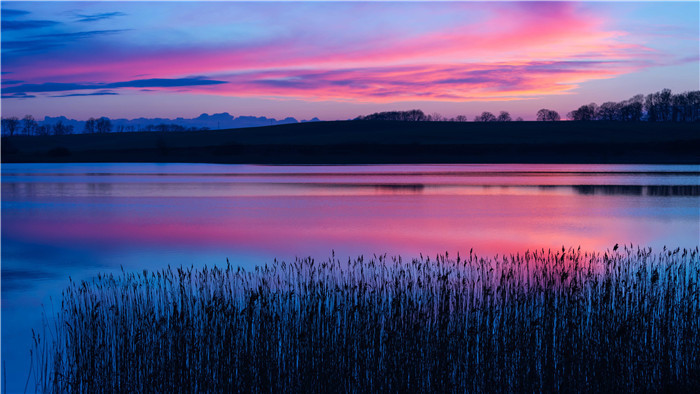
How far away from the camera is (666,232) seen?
1758 centimetres

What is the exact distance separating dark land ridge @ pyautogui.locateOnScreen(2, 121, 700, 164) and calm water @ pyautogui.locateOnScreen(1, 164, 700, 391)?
28.8 m

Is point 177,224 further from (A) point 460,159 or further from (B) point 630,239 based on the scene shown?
(A) point 460,159

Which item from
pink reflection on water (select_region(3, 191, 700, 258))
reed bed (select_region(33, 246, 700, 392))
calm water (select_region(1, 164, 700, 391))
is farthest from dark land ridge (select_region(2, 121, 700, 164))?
reed bed (select_region(33, 246, 700, 392))

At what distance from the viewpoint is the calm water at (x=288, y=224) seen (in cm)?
1414

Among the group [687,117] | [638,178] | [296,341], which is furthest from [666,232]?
[687,117]

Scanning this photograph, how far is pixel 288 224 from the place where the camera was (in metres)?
20.1

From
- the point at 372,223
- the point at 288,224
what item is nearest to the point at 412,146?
the point at 372,223

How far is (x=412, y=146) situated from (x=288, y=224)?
4828cm

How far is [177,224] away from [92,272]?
738 cm

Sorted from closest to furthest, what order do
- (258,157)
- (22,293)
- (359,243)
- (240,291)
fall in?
(240,291)
(22,293)
(359,243)
(258,157)

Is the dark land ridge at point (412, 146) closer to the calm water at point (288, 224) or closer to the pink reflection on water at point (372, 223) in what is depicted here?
the calm water at point (288, 224)

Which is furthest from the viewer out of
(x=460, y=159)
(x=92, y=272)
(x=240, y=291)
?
(x=460, y=159)

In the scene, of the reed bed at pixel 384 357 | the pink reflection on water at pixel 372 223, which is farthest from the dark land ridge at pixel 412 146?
the reed bed at pixel 384 357

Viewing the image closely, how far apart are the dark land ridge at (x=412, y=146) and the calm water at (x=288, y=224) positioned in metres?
28.8
